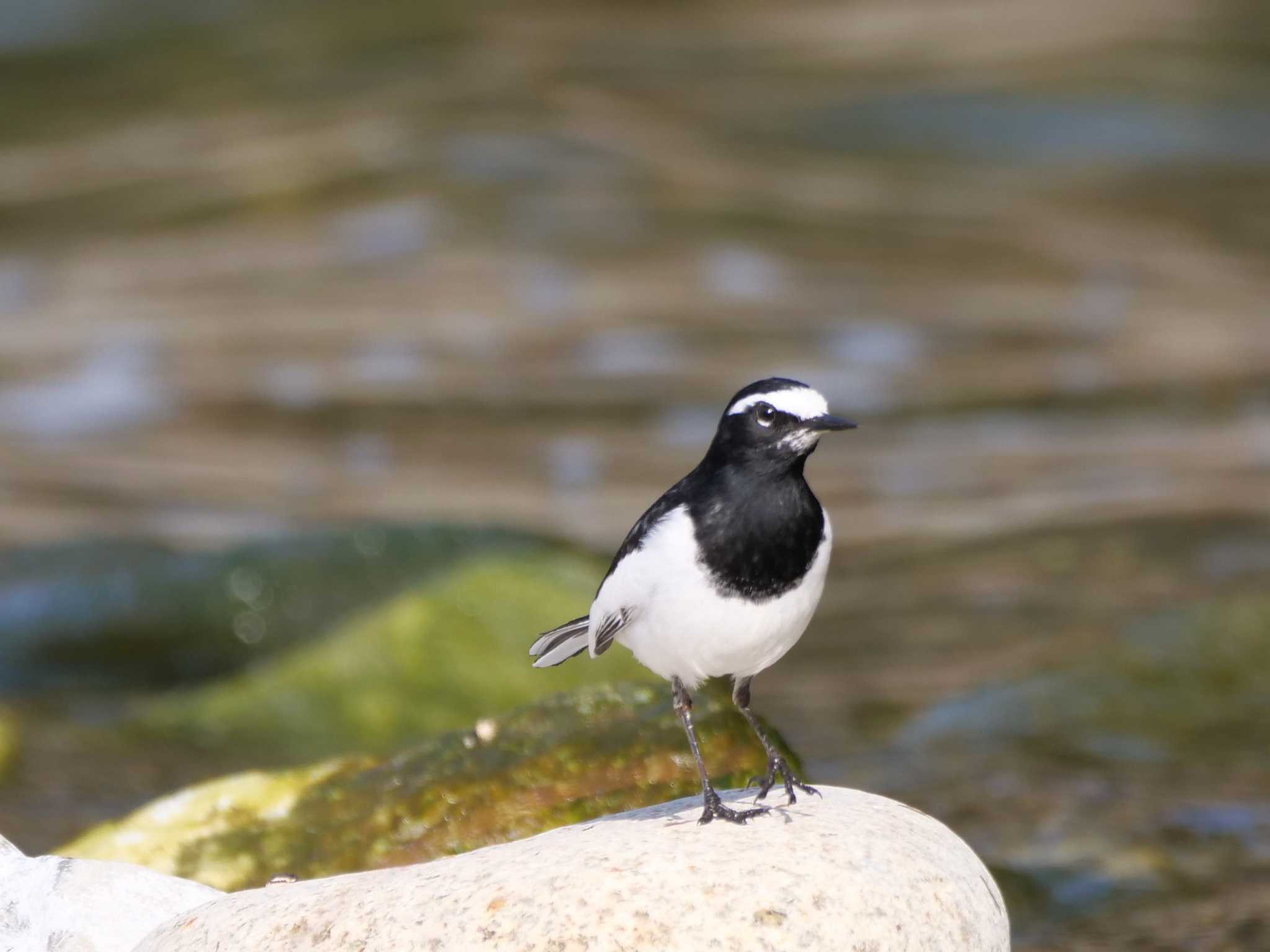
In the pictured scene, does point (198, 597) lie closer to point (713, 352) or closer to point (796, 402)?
point (796, 402)

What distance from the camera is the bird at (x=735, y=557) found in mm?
4551

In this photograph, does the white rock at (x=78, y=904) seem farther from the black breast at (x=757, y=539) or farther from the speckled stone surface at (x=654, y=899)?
the black breast at (x=757, y=539)

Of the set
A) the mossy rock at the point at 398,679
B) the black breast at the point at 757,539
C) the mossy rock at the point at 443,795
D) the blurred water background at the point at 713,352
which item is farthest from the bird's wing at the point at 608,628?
the mossy rock at the point at 398,679

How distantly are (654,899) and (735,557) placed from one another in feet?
2.92

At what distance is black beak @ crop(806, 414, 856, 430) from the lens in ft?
15.0

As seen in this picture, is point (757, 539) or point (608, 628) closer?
point (757, 539)

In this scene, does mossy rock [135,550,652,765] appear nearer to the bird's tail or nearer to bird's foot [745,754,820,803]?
the bird's tail

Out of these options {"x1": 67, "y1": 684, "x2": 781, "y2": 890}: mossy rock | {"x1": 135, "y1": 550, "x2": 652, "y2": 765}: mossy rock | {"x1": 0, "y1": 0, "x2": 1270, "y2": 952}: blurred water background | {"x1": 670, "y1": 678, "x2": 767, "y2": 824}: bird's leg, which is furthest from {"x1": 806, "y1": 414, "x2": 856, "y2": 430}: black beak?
{"x1": 135, "y1": 550, "x2": 652, "y2": 765}: mossy rock

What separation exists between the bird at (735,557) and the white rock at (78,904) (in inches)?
58.3

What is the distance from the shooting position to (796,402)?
4.64 metres

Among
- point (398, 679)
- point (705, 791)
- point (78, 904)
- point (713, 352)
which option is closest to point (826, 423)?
point (705, 791)

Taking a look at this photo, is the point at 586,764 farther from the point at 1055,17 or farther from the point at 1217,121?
the point at 1055,17

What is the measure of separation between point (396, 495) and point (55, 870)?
8.83 metres

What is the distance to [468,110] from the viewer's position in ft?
72.5
